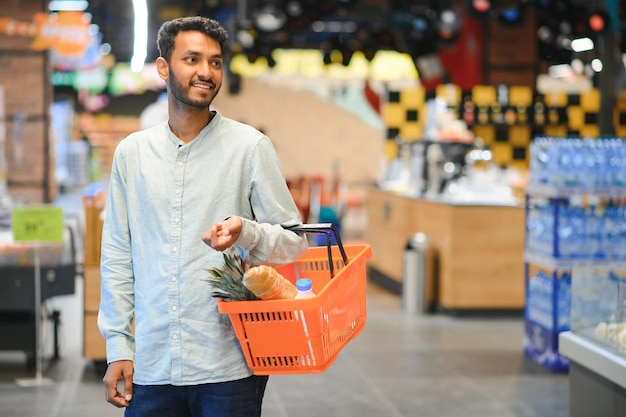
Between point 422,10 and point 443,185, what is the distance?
13.0 feet

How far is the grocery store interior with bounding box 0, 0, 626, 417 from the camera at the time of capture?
5.66 metres

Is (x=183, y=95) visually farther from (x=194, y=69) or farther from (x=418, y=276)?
(x=418, y=276)

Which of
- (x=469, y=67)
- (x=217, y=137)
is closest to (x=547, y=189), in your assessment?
(x=217, y=137)

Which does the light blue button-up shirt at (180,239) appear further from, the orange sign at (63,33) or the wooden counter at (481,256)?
the orange sign at (63,33)

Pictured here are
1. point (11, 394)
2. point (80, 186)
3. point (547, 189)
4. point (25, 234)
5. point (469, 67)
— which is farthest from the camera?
point (80, 186)

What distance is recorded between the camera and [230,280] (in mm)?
2285

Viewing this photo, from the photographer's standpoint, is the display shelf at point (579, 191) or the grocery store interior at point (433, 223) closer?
the grocery store interior at point (433, 223)

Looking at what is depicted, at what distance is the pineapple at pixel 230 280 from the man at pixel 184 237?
4 centimetres

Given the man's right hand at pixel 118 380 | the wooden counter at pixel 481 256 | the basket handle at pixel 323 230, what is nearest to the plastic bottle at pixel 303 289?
the basket handle at pixel 323 230

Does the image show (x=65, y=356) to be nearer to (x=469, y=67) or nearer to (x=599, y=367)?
(x=599, y=367)

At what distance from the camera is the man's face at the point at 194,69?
2.40 metres

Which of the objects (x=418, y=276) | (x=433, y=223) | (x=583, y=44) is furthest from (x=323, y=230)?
(x=583, y=44)

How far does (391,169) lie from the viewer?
12.5 metres

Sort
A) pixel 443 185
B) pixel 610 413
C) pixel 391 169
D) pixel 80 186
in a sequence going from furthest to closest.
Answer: pixel 80 186 < pixel 391 169 < pixel 443 185 < pixel 610 413
